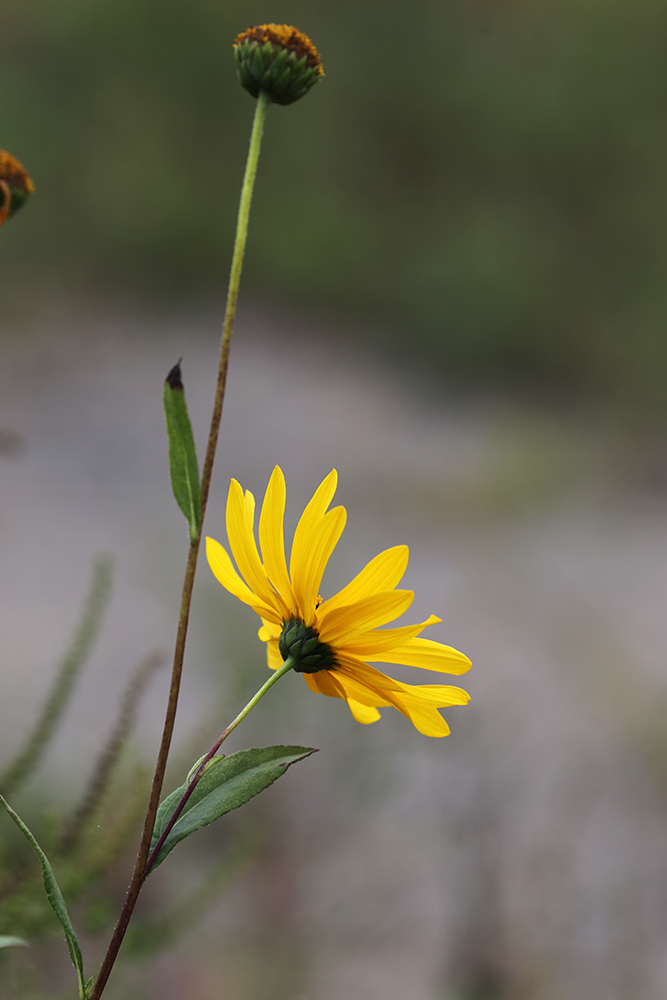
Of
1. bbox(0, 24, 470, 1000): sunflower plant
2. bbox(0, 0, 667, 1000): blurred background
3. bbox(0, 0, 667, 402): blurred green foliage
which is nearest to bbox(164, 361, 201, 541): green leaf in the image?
bbox(0, 24, 470, 1000): sunflower plant

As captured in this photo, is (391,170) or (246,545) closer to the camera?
(246,545)

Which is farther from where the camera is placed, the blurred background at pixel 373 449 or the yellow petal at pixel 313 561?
the blurred background at pixel 373 449

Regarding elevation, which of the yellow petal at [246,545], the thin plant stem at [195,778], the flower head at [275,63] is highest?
the flower head at [275,63]

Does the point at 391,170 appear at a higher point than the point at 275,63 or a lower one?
higher

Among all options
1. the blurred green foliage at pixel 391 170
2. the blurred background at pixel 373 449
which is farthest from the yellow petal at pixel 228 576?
the blurred green foliage at pixel 391 170

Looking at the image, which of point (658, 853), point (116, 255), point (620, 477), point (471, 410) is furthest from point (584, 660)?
point (116, 255)

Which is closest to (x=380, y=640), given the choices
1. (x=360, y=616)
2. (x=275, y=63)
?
(x=360, y=616)

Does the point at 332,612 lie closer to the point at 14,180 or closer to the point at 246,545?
the point at 246,545

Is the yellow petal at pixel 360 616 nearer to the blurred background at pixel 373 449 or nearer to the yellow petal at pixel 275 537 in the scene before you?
the yellow petal at pixel 275 537

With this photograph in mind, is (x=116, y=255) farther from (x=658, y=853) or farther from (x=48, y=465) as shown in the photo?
(x=658, y=853)
